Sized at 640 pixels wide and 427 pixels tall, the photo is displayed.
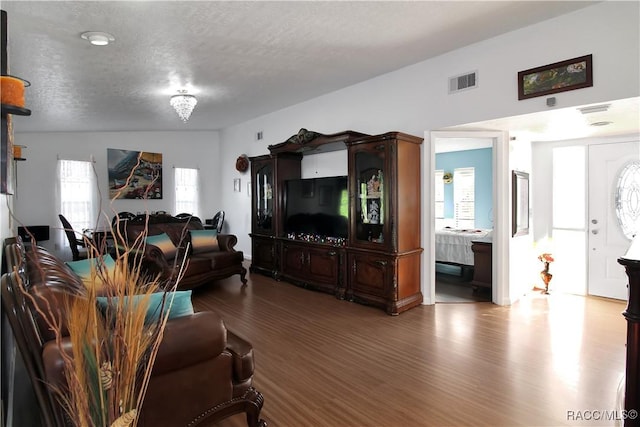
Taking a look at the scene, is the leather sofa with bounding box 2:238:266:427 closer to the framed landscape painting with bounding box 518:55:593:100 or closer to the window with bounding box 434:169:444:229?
the framed landscape painting with bounding box 518:55:593:100

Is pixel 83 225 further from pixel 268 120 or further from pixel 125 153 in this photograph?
pixel 268 120

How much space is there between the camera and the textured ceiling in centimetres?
292

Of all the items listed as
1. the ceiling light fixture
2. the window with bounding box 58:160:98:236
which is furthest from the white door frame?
the window with bounding box 58:160:98:236

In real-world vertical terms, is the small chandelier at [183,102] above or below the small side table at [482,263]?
above

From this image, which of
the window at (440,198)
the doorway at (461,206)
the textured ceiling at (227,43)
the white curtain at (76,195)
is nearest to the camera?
the textured ceiling at (227,43)

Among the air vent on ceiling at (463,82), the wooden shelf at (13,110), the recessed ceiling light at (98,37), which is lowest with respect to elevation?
the wooden shelf at (13,110)

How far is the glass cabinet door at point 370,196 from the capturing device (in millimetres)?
4273

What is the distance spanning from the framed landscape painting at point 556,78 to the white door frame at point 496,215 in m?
0.94

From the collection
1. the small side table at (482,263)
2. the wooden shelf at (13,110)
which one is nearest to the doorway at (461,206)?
the small side table at (482,263)

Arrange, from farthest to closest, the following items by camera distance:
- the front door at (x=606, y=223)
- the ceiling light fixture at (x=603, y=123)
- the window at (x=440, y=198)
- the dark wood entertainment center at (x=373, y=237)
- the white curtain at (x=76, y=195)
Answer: the window at (x=440, y=198) < the white curtain at (x=76, y=195) < the front door at (x=606, y=223) < the dark wood entertainment center at (x=373, y=237) < the ceiling light fixture at (x=603, y=123)

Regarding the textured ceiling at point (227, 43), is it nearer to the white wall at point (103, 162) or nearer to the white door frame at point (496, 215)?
the white door frame at point (496, 215)

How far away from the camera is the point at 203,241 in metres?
5.46

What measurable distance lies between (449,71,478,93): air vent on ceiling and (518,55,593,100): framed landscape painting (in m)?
0.46

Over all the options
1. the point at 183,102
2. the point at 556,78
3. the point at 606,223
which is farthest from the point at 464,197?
the point at 183,102
